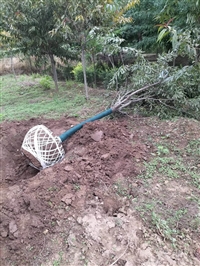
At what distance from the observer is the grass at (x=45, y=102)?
180 inches

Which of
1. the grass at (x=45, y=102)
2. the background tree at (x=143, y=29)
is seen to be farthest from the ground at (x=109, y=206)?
the background tree at (x=143, y=29)

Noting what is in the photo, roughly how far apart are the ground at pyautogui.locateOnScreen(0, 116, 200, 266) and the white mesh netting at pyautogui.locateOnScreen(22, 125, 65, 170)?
199 mm

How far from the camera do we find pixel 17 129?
3.83 meters

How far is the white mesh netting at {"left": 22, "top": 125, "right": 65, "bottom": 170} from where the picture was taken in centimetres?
290

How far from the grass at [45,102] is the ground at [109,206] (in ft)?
5.17

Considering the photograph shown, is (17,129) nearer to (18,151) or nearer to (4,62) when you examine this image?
(18,151)

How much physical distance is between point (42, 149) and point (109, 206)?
1329mm

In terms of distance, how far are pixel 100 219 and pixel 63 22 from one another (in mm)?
3929

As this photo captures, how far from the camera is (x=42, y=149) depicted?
116 inches

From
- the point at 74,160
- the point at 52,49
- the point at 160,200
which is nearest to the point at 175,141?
the point at 160,200

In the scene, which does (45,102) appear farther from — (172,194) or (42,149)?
(172,194)

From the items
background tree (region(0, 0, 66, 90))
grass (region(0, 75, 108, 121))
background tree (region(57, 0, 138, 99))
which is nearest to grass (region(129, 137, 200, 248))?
grass (region(0, 75, 108, 121))

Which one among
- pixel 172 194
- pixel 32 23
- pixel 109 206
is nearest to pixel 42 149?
pixel 109 206

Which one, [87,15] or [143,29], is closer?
[87,15]
